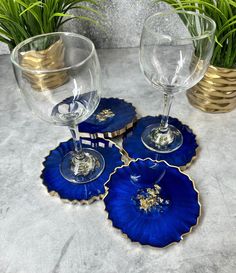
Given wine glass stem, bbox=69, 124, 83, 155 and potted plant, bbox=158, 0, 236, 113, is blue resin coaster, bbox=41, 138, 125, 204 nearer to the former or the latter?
wine glass stem, bbox=69, 124, 83, 155

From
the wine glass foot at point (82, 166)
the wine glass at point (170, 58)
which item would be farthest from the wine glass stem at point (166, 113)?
the wine glass foot at point (82, 166)

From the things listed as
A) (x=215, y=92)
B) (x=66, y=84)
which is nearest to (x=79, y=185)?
(x=66, y=84)

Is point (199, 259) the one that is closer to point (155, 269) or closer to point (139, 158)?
point (155, 269)

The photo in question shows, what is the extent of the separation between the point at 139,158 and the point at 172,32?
0.21 metres

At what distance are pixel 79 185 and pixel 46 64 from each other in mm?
205

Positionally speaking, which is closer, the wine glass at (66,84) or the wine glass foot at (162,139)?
the wine glass at (66,84)

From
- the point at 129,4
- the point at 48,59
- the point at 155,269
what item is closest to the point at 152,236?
the point at 155,269

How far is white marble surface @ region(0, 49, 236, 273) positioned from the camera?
1.22 feet

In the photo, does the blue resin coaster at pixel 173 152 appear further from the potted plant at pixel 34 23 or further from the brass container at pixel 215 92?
the potted plant at pixel 34 23

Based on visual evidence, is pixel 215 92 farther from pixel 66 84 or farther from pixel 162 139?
pixel 66 84

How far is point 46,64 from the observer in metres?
0.51

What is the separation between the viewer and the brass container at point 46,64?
1.14ft

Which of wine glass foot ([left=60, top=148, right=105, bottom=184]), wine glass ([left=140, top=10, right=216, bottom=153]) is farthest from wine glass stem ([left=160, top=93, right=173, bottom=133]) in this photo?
wine glass foot ([left=60, top=148, right=105, bottom=184])

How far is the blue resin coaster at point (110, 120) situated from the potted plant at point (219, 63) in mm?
123
